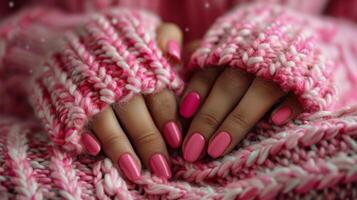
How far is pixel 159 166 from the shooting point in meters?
0.65

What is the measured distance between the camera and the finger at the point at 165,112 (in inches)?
26.8

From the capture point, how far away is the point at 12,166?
625 millimetres

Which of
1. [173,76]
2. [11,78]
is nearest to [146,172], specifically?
[173,76]

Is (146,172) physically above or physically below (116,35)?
below

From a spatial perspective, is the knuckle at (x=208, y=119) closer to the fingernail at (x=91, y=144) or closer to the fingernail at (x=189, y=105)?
the fingernail at (x=189, y=105)

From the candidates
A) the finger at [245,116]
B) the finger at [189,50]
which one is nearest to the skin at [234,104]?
the finger at [245,116]

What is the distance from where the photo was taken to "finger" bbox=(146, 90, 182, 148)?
681 mm

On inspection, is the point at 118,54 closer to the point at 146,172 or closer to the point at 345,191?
the point at 146,172

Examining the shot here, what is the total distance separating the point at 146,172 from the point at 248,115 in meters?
0.18

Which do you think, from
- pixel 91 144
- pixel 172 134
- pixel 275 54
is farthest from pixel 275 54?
pixel 91 144

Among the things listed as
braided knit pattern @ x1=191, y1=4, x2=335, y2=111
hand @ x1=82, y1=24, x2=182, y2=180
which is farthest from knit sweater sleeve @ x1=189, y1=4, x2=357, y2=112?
hand @ x1=82, y1=24, x2=182, y2=180

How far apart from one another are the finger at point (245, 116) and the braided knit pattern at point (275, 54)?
0.02 metres

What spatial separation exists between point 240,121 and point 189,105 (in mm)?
91

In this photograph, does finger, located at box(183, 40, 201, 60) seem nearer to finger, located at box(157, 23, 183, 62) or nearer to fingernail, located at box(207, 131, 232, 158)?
finger, located at box(157, 23, 183, 62)
